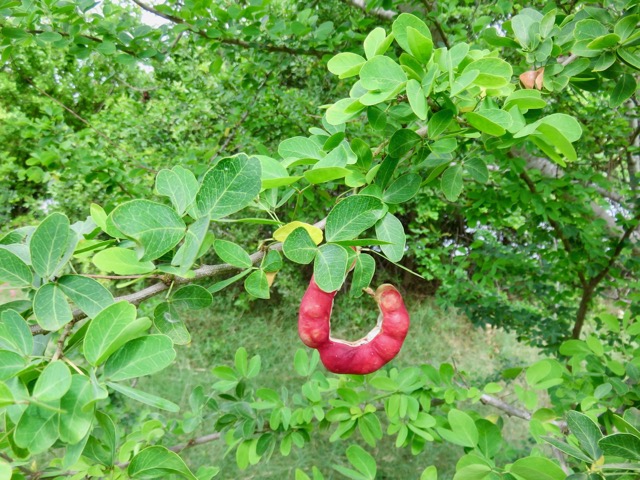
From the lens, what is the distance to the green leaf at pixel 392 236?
45cm

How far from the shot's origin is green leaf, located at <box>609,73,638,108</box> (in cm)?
60

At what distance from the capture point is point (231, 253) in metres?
0.41

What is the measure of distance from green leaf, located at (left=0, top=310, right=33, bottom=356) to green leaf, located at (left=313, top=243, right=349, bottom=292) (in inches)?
8.8

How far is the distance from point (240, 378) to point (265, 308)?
2.64 m

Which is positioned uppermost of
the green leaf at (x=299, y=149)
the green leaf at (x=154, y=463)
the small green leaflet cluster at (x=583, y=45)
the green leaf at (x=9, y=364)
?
the small green leaflet cluster at (x=583, y=45)

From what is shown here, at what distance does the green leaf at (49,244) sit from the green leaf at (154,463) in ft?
0.56

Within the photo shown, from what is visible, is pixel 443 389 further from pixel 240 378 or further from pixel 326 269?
pixel 326 269

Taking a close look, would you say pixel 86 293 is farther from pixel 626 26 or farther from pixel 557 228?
pixel 557 228

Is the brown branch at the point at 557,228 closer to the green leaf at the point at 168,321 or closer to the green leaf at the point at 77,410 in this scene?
the green leaf at the point at 168,321

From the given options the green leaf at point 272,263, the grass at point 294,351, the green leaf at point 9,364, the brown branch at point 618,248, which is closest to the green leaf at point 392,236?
the green leaf at point 272,263

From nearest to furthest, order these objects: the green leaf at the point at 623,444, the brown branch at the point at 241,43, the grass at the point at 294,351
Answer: the green leaf at the point at 623,444, the brown branch at the point at 241,43, the grass at the point at 294,351

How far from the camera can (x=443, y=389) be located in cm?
94

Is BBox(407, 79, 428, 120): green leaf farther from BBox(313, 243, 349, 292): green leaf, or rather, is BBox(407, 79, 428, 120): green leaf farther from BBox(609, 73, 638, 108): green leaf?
BBox(609, 73, 638, 108): green leaf

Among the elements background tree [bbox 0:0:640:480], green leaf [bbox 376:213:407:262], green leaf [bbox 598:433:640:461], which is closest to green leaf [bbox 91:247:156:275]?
background tree [bbox 0:0:640:480]
